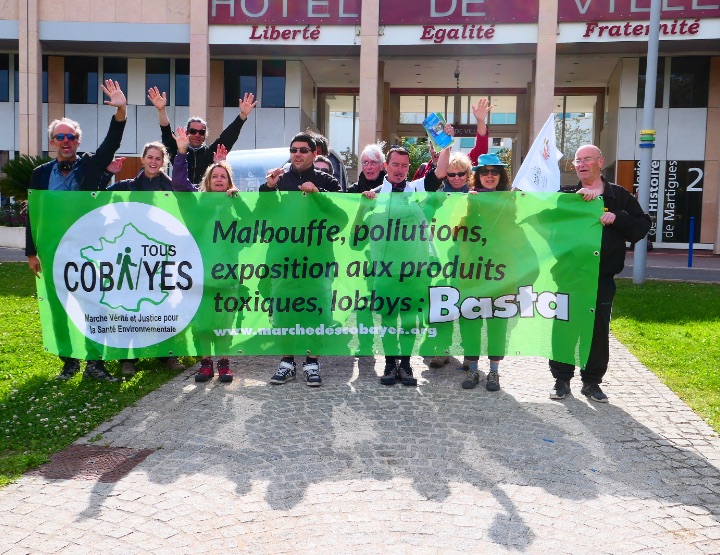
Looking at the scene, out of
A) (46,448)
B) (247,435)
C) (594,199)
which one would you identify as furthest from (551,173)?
(46,448)

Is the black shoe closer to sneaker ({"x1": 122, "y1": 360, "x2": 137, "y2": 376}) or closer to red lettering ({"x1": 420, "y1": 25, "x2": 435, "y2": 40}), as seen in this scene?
sneaker ({"x1": 122, "y1": 360, "x2": 137, "y2": 376})

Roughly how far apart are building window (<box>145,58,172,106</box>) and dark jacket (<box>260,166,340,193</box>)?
77.2 feet

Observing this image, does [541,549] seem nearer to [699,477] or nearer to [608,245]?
[699,477]

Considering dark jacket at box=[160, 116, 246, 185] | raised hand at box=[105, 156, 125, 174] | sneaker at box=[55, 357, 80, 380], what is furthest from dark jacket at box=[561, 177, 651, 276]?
sneaker at box=[55, 357, 80, 380]

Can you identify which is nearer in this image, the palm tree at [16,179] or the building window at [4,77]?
the palm tree at [16,179]

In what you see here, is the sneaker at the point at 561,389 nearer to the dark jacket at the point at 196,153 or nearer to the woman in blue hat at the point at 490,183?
the woman in blue hat at the point at 490,183

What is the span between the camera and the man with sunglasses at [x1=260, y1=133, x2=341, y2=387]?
21.2 feet

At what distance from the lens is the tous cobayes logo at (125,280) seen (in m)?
6.45

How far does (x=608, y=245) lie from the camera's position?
639 centimetres

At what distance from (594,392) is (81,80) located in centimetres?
2702

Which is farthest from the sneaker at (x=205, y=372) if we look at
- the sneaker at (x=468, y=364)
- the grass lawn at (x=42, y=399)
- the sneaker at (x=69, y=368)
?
the sneaker at (x=468, y=364)

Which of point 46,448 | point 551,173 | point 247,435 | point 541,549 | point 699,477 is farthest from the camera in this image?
point 551,173

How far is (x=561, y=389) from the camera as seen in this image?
6.61m

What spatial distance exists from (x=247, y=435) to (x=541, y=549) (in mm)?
2339
